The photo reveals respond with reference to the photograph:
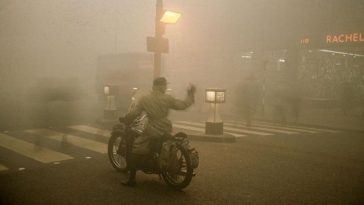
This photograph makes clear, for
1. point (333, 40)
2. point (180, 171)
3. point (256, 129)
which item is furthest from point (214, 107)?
point (333, 40)

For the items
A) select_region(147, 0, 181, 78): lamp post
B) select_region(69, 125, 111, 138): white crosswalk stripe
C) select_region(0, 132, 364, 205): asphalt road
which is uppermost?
select_region(147, 0, 181, 78): lamp post

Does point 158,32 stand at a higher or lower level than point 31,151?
higher

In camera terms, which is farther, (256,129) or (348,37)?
(348,37)

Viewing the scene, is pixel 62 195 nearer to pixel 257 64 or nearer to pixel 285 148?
pixel 285 148

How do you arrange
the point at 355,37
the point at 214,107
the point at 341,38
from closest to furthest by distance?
the point at 214,107 < the point at 355,37 < the point at 341,38

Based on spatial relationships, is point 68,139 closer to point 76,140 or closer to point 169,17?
point 76,140

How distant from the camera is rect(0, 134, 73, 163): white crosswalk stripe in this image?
294 inches

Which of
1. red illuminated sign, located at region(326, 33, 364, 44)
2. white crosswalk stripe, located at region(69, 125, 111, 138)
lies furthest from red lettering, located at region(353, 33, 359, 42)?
white crosswalk stripe, located at region(69, 125, 111, 138)

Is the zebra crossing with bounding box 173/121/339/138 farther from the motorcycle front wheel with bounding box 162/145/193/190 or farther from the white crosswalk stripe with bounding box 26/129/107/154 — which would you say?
the motorcycle front wheel with bounding box 162/145/193/190

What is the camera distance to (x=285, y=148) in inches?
367

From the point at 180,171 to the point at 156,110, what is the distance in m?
0.95

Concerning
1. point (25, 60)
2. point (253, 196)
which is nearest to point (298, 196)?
point (253, 196)

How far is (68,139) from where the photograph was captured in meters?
9.64

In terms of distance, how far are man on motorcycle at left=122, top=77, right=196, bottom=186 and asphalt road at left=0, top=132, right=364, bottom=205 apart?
0.59 meters
